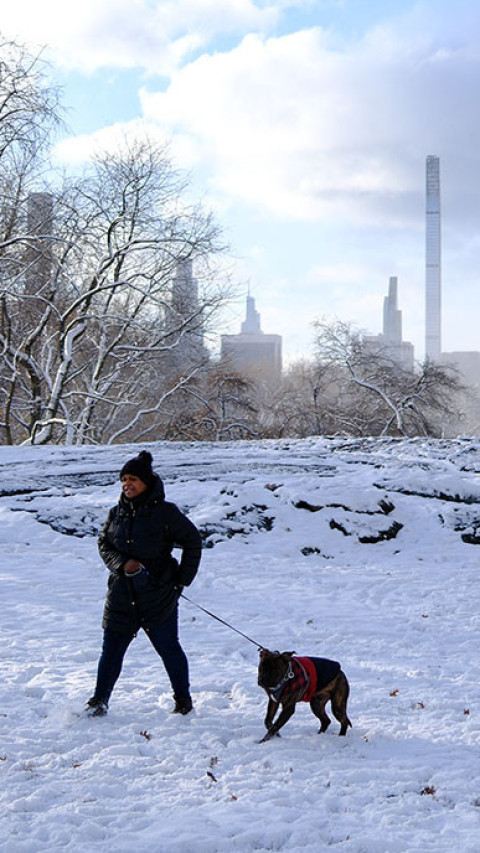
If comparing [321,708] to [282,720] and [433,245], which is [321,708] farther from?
[433,245]

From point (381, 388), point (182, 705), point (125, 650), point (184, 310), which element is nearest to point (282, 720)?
point (182, 705)

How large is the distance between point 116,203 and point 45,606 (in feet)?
60.2

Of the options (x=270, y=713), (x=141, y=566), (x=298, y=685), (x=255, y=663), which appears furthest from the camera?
(x=255, y=663)

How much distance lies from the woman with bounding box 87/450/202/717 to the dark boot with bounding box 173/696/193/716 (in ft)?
0.95

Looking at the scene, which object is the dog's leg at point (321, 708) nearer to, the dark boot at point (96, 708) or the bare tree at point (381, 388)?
the dark boot at point (96, 708)

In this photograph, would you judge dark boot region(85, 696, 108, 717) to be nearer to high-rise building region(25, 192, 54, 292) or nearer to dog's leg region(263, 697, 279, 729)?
dog's leg region(263, 697, 279, 729)

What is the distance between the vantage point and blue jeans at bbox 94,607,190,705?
17.1 feet

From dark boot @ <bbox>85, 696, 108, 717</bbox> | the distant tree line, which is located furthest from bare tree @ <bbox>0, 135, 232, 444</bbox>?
dark boot @ <bbox>85, 696, 108, 717</bbox>

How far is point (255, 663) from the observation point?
6.93 meters

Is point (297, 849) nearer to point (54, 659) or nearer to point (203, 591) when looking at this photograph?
point (54, 659)

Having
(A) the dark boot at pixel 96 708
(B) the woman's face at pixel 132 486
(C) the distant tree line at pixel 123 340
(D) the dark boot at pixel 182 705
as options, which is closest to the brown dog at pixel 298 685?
(D) the dark boot at pixel 182 705

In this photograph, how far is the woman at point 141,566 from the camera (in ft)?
16.7

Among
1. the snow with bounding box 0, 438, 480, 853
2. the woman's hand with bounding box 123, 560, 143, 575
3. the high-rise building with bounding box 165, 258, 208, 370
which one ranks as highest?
the high-rise building with bounding box 165, 258, 208, 370

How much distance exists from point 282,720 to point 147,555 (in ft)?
4.75
